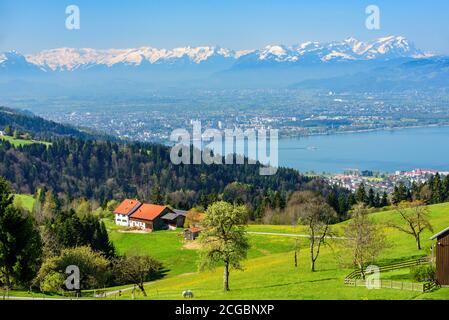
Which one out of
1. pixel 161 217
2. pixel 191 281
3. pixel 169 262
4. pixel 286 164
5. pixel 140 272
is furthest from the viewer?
pixel 286 164

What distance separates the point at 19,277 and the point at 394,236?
27760 mm

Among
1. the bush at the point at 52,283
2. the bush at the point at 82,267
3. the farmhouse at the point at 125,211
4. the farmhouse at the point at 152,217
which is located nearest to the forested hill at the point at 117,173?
the farmhouse at the point at 125,211

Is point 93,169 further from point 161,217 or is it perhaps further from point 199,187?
point 161,217

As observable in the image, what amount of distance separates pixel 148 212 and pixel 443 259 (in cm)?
5090

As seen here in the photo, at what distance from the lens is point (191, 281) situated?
120 ft

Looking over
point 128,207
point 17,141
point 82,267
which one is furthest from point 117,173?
point 82,267

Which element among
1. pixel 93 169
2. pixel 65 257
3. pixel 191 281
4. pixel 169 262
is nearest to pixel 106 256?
pixel 169 262

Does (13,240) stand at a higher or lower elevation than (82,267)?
higher

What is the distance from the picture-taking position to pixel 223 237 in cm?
2769

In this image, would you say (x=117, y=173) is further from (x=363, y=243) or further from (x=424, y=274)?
(x=424, y=274)

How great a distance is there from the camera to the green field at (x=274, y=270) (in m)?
23.8

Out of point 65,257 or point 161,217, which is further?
point 161,217

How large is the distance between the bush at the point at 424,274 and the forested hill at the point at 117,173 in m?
93.2

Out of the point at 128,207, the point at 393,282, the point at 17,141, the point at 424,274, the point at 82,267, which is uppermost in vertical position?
the point at 17,141
